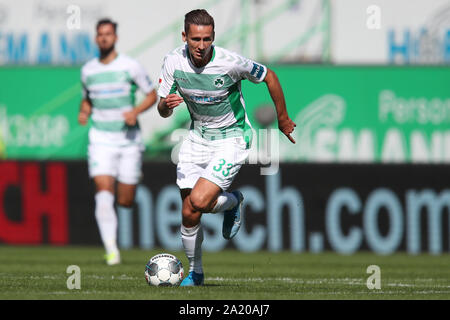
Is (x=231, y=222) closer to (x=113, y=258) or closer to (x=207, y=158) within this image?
(x=207, y=158)

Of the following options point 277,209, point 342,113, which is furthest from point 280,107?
point 342,113

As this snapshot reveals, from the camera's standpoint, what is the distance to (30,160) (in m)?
14.8

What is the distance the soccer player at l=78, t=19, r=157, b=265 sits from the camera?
11.9m

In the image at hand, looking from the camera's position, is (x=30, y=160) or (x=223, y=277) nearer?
(x=223, y=277)

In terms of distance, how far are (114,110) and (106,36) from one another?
0.81 metres

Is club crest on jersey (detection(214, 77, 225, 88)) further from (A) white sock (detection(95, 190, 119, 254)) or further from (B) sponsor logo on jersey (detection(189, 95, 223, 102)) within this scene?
(A) white sock (detection(95, 190, 119, 254))

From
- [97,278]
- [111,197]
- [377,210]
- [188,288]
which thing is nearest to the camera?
[188,288]

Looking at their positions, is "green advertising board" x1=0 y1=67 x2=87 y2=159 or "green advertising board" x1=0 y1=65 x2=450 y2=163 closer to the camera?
"green advertising board" x1=0 y1=65 x2=450 y2=163

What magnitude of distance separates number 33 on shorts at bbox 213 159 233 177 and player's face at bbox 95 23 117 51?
3.81 metres

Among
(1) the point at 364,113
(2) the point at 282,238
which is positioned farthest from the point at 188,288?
(1) the point at 364,113

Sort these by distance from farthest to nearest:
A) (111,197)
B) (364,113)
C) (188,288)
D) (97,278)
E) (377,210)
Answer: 1. (364,113)
2. (377,210)
3. (111,197)
4. (97,278)
5. (188,288)

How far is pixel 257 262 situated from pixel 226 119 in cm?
401

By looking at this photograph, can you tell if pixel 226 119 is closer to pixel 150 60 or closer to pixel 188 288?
pixel 188 288

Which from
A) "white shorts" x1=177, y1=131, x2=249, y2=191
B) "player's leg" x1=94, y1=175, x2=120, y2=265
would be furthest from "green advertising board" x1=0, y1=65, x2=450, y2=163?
"white shorts" x1=177, y1=131, x2=249, y2=191
